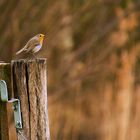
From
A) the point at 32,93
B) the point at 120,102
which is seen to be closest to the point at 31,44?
the point at 32,93

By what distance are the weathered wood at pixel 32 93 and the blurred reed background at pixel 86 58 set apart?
6.95 metres

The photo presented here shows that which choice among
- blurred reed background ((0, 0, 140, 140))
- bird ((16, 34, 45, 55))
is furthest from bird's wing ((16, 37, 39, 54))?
blurred reed background ((0, 0, 140, 140))

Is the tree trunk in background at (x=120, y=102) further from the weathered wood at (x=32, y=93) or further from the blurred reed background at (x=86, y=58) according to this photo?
the weathered wood at (x=32, y=93)

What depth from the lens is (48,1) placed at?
12.4 meters

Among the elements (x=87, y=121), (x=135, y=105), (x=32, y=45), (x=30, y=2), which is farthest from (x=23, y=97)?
(x=87, y=121)

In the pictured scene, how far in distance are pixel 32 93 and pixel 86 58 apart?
31.1ft

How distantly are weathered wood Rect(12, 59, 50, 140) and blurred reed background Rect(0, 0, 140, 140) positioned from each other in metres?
6.95

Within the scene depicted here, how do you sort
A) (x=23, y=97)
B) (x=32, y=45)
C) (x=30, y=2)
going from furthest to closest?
1. (x=30, y=2)
2. (x=32, y=45)
3. (x=23, y=97)

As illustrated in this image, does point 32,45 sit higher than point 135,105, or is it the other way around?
point 32,45

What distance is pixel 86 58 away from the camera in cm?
1423

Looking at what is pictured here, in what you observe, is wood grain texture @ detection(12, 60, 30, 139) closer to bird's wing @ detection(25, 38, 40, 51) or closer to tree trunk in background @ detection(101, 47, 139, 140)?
bird's wing @ detection(25, 38, 40, 51)

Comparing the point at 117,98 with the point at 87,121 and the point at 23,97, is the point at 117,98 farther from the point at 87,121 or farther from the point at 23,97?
the point at 23,97

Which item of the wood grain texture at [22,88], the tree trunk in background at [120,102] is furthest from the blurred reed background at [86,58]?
the wood grain texture at [22,88]

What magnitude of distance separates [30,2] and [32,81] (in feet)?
23.8
